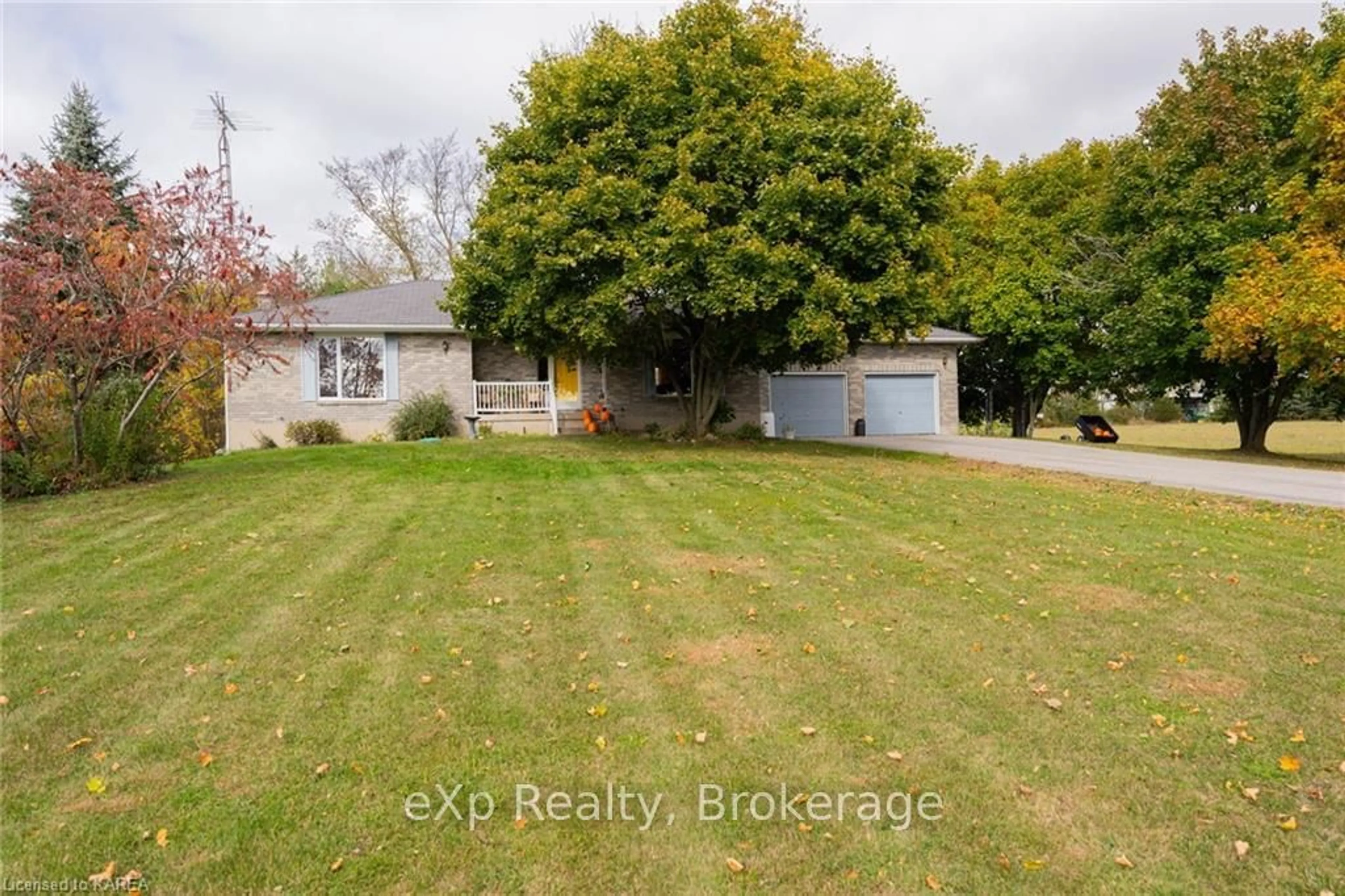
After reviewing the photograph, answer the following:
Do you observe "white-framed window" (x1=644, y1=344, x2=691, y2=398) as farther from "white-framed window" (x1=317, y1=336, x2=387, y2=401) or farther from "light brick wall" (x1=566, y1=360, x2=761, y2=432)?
"white-framed window" (x1=317, y1=336, x2=387, y2=401)

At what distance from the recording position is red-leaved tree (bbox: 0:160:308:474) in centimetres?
918

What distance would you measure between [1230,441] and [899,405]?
14860 mm

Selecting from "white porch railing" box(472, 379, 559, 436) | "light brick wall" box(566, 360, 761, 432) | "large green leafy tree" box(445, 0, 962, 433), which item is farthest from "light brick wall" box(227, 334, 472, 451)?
"large green leafy tree" box(445, 0, 962, 433)

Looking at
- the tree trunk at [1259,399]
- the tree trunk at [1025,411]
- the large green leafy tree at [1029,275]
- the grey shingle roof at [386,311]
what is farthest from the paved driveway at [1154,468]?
the grey shingle roof at [386,311]

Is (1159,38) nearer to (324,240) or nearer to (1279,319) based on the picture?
(1279,319)

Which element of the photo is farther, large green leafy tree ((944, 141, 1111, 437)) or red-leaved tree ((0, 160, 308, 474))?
large green leafy tree ((944, 141, 1111, 437))

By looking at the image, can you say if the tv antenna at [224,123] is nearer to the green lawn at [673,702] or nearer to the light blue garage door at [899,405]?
the light blue garage door at [899,405]

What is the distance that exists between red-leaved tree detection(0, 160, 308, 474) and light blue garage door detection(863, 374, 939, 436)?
1645 centimetres

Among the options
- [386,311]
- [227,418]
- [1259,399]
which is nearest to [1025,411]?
[1259,399]

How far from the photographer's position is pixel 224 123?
98.4 feet

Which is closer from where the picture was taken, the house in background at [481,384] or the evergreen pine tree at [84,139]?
the house in background at [481,384]

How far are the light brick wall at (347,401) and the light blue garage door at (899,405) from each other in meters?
11.7

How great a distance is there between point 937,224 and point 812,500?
7.53 meters

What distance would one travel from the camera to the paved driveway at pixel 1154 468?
11.2 metres
